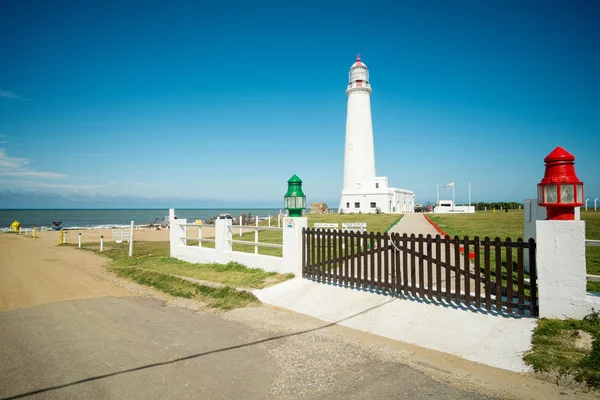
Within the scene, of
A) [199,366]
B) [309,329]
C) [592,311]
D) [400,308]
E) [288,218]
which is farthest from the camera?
[288,218]

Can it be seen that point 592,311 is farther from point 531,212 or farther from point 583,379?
point 531,212

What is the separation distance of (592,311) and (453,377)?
2838 millimetres

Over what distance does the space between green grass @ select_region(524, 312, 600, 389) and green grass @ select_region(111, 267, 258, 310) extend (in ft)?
17.2

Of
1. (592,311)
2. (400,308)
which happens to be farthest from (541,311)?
(400,308)

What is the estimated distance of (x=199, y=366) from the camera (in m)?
4.45

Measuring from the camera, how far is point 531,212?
27.9 ft

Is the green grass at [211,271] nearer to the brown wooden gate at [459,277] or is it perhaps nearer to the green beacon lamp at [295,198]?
the brown wooden gate at [459,277]

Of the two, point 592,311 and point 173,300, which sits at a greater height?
point 592,311

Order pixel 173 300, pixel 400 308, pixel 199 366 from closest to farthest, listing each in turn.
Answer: pixel 199 366
pixel 400 308
pixel 173 300

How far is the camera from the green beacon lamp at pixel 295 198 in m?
9.79

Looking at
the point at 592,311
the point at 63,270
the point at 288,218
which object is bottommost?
the point at 63,270

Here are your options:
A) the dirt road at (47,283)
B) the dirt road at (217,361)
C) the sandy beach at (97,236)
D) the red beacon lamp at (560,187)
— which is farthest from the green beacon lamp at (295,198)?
the sandy beach at (97,236)

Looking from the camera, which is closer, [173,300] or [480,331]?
[480,331]

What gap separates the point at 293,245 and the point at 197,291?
9.00 ft
